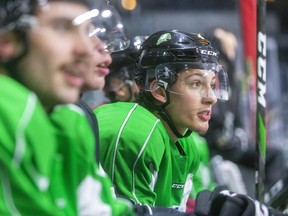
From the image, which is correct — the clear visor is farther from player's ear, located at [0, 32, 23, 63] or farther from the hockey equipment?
player's ear, located at [0, 32, 23, 63]

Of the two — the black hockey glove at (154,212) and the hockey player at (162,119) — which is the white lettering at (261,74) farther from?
the black hockey glove at (154,212)

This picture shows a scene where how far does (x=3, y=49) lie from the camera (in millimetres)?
1302

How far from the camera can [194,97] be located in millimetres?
2320

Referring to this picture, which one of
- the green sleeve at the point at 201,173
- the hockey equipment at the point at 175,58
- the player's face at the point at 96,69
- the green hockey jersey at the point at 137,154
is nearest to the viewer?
the player's face at the point at 96,69

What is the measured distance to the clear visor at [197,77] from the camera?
2.30m

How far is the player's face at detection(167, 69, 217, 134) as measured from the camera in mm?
2307

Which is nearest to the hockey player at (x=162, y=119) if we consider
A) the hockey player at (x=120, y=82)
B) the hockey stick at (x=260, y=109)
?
the hockey stick at (x=260, y=109)

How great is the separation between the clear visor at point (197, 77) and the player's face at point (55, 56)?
100 cm

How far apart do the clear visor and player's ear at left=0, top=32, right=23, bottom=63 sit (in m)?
1.06

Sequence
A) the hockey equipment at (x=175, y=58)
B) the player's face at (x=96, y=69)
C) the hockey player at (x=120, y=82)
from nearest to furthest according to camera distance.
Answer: the player's face at (x=96, y=69), the hockey equipment at (x=175, y=58), the hockey player at (x=120, y=82)

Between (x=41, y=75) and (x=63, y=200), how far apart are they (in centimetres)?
23

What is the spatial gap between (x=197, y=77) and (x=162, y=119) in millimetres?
190

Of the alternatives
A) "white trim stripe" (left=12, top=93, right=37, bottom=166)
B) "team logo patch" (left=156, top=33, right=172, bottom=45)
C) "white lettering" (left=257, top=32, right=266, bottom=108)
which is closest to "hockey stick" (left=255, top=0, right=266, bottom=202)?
"white lettering" (left=257, top=32, right=266, bottom=108)

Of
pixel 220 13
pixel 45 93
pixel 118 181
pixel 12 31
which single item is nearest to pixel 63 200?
pixel 45 93
